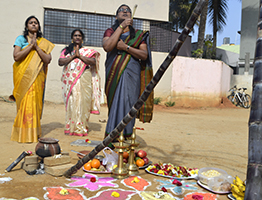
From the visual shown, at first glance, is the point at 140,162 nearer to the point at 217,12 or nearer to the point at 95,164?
the point at 95,164

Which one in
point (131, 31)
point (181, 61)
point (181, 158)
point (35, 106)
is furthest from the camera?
point (181, 61)

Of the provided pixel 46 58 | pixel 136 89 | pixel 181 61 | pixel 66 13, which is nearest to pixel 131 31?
pixel 136 89

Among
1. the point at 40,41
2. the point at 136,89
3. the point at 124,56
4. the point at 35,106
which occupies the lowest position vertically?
the point at 35,106

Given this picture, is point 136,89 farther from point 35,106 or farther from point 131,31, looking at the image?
point 35,106

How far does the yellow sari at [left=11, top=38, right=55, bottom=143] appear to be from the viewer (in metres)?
4.66

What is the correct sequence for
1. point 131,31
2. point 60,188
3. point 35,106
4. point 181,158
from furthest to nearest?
point 35,106
point 181,158
point 131,31
point 60,188

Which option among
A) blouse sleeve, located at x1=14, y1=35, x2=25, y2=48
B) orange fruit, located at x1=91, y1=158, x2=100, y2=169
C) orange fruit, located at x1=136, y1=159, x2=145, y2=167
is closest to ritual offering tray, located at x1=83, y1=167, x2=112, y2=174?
orange fruit, located at x1=91, y1=158, x2=100, y2=169

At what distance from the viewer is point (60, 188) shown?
2.71 metres

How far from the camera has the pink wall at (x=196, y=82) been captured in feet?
46.3

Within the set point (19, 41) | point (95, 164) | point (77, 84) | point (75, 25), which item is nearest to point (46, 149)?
point (95, 164)

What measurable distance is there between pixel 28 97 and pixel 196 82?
37.0 feet

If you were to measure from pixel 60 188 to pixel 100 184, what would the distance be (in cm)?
44

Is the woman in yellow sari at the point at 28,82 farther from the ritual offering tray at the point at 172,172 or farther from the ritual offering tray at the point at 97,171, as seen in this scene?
the ritual offering tray at the point at 172,172

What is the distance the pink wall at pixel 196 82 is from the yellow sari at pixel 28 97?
9.99 m
